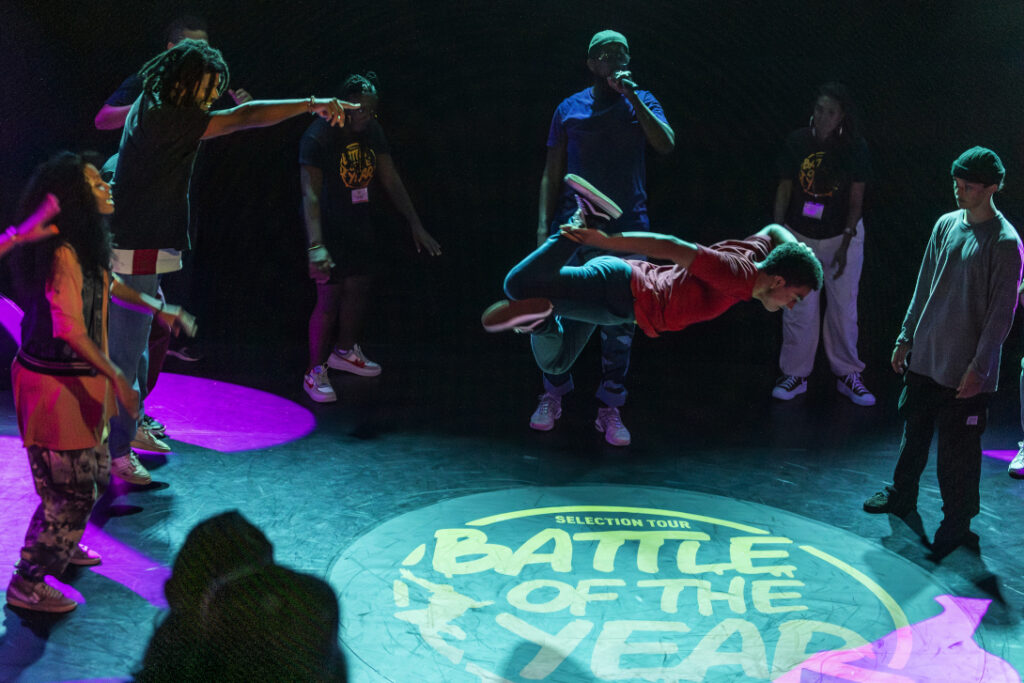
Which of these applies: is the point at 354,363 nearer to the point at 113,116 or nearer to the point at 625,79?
the point at 113,116

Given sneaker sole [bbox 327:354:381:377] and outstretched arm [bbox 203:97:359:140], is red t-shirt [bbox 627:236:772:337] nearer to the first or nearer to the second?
outstretched arm [bbox 203:97:359:140]

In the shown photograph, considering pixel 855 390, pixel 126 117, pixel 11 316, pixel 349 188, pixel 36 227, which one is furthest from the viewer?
pixel 855 390

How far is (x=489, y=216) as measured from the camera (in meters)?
6.50

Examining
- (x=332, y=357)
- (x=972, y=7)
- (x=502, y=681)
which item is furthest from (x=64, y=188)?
(x=972, y=7)

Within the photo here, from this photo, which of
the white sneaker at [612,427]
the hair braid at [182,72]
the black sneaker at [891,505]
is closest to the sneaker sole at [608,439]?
the white sneaker at [612,427]

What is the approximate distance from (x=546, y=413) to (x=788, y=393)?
65.9 inches

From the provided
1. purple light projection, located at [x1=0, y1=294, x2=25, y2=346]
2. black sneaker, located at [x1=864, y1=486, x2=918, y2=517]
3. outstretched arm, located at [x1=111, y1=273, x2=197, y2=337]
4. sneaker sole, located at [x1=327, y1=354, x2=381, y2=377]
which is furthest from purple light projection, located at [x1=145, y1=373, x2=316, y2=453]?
black sneaker, located at [x1=864, y1=486, x2=918, y2=517]

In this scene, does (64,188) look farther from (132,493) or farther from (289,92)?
(289,92)

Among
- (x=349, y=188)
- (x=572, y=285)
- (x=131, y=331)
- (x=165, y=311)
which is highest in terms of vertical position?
(x=349, y=188)

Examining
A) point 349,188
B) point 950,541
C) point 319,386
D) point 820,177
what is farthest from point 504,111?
point 950,541

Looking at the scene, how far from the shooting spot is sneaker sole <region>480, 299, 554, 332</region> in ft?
11.5

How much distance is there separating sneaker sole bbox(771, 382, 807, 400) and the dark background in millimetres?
836

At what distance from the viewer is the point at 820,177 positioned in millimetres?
5543

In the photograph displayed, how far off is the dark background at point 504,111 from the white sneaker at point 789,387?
0.81m
